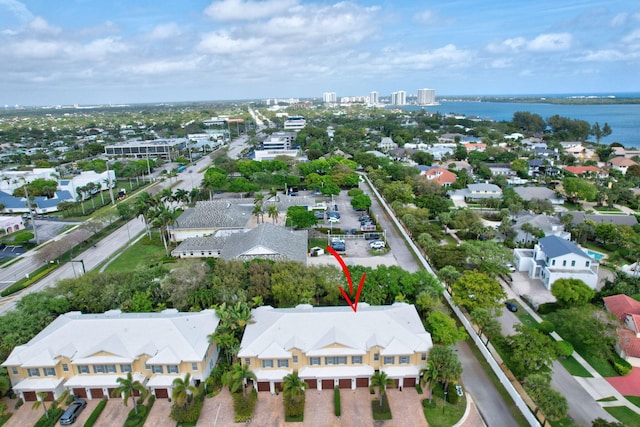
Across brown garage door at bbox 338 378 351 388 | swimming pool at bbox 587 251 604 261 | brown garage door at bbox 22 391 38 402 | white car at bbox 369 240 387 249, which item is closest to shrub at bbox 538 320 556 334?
brown garage door at bbox 338 378 351 388

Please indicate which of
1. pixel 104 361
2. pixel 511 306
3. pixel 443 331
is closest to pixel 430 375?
pixel 443 331

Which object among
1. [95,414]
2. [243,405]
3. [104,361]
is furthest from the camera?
[104,361]

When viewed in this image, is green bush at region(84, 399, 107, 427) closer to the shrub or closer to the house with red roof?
the shrub

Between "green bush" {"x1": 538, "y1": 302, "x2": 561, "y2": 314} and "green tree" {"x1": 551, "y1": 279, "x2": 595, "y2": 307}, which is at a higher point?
"green tree" {"x1": 551, "y1": 279, "x2": 595, "y2": 307}

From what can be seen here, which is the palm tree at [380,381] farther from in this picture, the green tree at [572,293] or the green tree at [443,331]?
the green tree at [572,293]

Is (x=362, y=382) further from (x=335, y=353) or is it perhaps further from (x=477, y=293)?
(x=477, y=293)

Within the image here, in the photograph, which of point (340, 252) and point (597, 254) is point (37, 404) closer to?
point (340, 252)

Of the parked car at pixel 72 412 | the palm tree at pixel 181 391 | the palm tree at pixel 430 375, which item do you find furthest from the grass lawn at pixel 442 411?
the parked car at pixel 72 412
